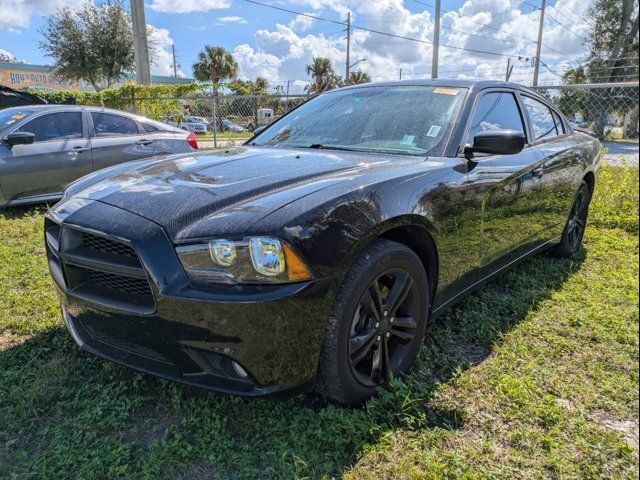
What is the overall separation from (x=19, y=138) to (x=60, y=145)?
50 cm

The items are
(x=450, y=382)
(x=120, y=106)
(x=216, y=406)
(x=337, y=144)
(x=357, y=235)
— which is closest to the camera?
(x=357, y=235)

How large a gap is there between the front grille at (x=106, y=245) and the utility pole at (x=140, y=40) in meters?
13.4

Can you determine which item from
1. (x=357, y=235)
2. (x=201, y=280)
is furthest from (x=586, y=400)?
(x=201, y=280)

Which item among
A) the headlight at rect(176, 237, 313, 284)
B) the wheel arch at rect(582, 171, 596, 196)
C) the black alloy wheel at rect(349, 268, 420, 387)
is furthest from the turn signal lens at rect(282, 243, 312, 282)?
the wheel arch at rect(582, 171, 596, 196)

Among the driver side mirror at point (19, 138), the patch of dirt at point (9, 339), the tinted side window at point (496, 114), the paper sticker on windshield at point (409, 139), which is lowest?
the patch of dirt at point (9, 339)

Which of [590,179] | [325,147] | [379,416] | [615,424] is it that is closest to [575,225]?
[590,179]

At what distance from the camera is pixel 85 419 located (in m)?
2.16

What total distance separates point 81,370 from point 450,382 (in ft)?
6.47

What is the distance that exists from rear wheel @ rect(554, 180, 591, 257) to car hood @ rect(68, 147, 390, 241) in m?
2.56

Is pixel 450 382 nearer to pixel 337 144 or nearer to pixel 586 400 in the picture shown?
pixel 586 400

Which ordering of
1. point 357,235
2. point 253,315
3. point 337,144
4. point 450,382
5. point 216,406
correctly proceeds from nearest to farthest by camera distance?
point 253,315 < point 357,235 < point 216,406 < point 450,382 < point 337,144

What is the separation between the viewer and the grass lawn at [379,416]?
1.91 m

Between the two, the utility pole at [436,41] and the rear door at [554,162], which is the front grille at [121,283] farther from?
the utility pole at [436,41]

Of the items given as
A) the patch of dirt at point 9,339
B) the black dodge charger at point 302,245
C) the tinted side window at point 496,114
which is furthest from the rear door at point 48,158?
the tinted side window at point 496,114
